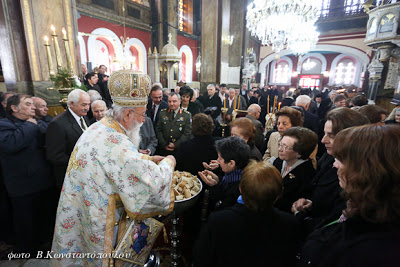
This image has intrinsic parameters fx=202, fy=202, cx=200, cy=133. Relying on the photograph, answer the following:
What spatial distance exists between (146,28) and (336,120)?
13034mm

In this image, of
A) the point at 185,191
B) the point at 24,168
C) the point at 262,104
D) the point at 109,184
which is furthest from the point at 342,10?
→ the point at 24,168

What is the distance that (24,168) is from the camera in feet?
7.14

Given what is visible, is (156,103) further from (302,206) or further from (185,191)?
(302,206)

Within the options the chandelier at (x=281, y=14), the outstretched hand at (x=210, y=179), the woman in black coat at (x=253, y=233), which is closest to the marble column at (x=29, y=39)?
the outstretched hand at (x=210, y=179)

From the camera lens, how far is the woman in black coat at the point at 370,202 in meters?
0.70

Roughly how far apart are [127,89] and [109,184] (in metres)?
0.69

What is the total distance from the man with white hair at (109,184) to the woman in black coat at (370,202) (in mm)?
1070

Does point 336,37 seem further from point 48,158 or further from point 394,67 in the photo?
point 48,158

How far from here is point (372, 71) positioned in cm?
991

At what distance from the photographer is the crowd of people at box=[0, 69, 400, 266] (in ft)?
2.49

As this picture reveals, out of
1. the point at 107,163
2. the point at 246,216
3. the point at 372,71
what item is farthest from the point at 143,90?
the point at 372,71

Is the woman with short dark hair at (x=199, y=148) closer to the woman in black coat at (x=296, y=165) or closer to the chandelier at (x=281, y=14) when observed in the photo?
the woman in black coat at (x=296, y=165)

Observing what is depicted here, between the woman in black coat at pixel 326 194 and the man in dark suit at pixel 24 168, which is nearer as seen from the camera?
the woman in black coat at pixel 326 194

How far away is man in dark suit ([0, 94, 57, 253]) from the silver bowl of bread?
164 cm
